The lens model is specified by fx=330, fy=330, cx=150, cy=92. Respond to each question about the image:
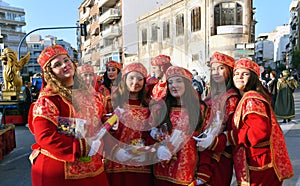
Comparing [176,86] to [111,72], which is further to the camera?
[111,72]

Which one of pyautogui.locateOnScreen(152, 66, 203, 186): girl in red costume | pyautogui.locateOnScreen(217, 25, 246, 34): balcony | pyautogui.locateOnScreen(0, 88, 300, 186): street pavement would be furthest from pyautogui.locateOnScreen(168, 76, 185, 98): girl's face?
pyautogui.locateOnScreen(217, 25, 246, 34): balcony

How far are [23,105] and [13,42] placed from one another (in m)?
60.6

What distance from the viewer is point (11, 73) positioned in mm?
10289

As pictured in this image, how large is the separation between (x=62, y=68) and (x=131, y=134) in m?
0.91

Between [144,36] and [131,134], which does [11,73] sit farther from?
[131,134]

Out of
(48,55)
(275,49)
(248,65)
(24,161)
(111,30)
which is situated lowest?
(24,161)

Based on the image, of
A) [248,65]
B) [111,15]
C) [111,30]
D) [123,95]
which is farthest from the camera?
[111,15]

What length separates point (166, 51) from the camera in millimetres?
3904

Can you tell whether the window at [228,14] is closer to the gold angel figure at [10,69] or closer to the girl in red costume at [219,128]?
the gold angel figure at [10,69]

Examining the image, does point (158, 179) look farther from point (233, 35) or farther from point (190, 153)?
point (233, 35)

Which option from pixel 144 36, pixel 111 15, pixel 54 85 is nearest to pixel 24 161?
pixel 144 36

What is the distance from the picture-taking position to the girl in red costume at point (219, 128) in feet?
9.04

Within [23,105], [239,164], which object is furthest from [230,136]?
[23,105]

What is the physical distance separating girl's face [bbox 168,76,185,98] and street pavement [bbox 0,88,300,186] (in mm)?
2242
